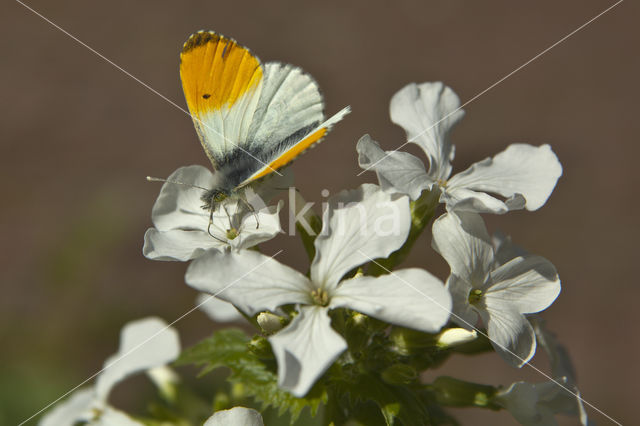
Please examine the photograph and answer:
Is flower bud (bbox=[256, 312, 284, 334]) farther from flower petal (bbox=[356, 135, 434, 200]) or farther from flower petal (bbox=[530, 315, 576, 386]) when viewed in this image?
flower petal (bbox=[530, 315, 576, 386])

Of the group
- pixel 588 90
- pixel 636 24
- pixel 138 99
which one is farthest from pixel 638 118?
pixel 138 99

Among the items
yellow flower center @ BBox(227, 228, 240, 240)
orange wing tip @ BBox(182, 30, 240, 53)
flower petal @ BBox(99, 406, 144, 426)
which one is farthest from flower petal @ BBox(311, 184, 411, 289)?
flower petal @ BBox(99, 406, 144, 426)

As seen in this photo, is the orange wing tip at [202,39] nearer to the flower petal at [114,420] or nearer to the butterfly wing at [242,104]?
the butterfly wing at [242,104]

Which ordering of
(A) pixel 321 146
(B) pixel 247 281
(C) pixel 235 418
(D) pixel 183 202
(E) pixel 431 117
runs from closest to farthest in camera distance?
(B) pixel 247 281
(C) pixel 235 418
(D) pixel 183 202
(E) pixel 431 117
(A) pixel 321 146

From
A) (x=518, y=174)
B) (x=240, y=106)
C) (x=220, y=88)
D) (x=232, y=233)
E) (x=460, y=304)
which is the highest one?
(x=220, y=88)

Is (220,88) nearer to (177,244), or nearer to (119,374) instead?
(177,244)

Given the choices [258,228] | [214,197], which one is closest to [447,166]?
[258,228]

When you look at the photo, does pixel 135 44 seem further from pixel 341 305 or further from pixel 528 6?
pixel 341 305
